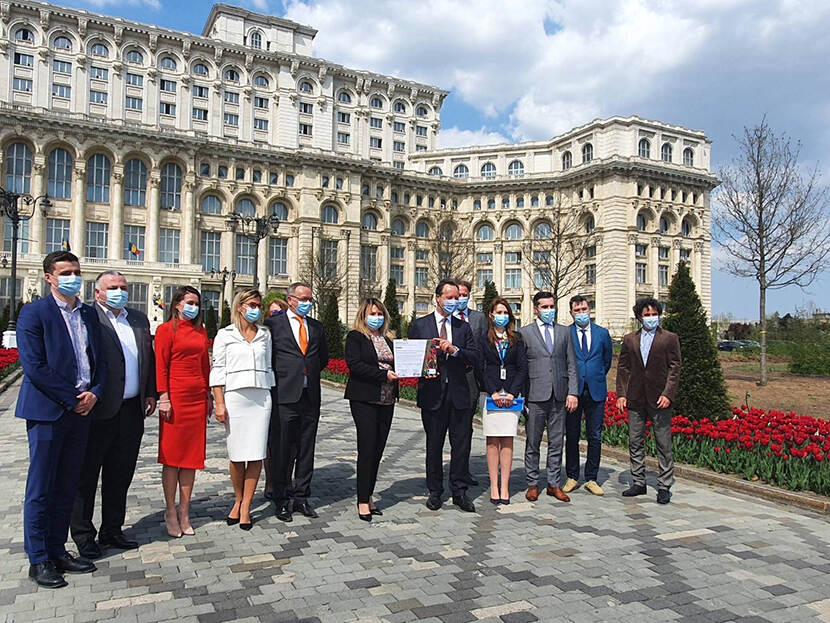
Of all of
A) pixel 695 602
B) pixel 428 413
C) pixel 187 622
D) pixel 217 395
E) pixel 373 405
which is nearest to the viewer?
pixel 187 622

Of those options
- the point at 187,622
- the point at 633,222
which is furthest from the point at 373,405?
the point at 633,222

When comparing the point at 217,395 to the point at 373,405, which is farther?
the point at 373,405

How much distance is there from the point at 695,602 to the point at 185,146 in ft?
188

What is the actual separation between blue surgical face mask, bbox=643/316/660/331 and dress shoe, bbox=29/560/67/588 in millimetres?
6119

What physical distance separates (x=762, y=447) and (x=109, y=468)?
760 centimetres

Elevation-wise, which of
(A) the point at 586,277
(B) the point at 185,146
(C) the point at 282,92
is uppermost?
(C) the point at 282,92

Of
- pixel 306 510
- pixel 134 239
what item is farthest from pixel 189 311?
pixel 134 239

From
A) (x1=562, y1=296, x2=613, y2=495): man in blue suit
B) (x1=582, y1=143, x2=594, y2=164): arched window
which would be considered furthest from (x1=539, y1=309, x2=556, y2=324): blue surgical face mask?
(x1=582, y1=143, x2=594, y2=164): arched window

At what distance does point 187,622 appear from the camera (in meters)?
3.79

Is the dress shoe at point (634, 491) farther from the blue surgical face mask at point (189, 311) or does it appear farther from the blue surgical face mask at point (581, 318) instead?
the blue surgical face mask at point (189, 311)

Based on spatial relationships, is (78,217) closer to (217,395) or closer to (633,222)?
(633,222)

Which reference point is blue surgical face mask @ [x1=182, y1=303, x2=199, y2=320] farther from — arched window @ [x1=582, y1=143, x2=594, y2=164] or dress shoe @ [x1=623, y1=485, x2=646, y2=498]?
arched window @ [x1=582, y1=143, x2=594, y2=164]

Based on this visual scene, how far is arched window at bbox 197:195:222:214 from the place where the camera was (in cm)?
5700

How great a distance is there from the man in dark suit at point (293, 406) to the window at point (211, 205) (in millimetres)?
54300
